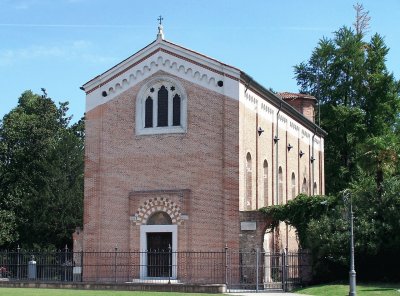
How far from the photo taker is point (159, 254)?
34625 mm

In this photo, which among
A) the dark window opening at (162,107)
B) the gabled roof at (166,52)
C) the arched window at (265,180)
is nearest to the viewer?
the gabled roof at (166,52)

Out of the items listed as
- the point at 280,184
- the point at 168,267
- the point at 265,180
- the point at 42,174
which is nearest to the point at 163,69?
the point at 265,180

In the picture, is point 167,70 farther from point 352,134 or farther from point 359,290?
point 352,134

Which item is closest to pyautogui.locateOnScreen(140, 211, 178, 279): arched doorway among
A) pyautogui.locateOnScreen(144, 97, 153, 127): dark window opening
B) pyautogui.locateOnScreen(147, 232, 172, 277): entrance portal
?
pyautogui.locateOnScreen(147, 232, 172, 277): entrance portal

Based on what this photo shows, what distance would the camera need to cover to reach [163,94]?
3609 cm

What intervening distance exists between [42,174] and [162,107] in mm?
17667

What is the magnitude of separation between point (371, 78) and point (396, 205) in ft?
79.3

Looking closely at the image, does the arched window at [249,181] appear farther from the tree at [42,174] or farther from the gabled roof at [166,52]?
the tree at [42,174]

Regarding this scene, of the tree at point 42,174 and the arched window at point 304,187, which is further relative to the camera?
the tree at point 42,174

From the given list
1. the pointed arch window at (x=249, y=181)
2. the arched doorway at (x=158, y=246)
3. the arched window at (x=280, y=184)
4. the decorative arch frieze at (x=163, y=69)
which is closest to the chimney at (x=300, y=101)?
the arched window at (x=280, y=184)

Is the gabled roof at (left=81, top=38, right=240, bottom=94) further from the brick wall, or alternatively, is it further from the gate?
the gate

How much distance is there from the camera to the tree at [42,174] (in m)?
48.3

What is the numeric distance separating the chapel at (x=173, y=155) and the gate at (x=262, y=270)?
→ 0.74 metres

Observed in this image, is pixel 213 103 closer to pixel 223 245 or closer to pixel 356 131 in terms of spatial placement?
pixel 223 245
